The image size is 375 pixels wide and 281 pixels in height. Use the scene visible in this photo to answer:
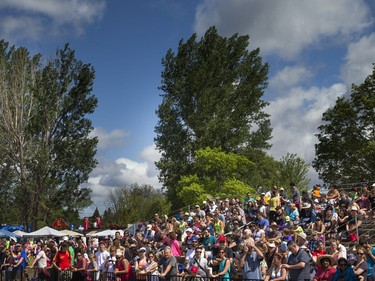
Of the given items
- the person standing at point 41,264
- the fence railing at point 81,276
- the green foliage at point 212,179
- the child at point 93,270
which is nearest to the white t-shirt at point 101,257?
the child at point 93,270

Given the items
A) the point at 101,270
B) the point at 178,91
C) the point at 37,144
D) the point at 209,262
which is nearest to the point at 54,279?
the point at 101,270

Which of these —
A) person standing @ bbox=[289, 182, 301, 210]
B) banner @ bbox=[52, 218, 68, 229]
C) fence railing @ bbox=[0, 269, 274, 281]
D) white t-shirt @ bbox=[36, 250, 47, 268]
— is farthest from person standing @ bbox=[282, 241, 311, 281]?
banner @ bbox=[52, 218, 68, 229]

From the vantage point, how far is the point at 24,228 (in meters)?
45.0

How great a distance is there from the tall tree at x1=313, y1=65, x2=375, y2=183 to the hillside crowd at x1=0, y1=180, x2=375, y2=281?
66.8 ft

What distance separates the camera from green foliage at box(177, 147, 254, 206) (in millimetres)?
42781

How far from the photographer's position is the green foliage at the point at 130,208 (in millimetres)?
70531

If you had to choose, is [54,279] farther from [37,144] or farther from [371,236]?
[37,144]

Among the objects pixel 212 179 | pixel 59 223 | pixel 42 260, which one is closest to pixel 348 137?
pixel 212 179

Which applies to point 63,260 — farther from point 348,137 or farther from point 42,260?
point 348,137

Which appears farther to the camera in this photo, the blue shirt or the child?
the child

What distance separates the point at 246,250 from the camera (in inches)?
481

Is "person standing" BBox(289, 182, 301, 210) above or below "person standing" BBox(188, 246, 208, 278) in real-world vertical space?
above

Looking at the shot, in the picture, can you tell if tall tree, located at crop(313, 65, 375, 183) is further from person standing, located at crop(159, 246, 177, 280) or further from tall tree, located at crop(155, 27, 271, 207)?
person standing, located at crop(159, 246, 177, 280)

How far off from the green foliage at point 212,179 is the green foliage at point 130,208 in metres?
22.9
